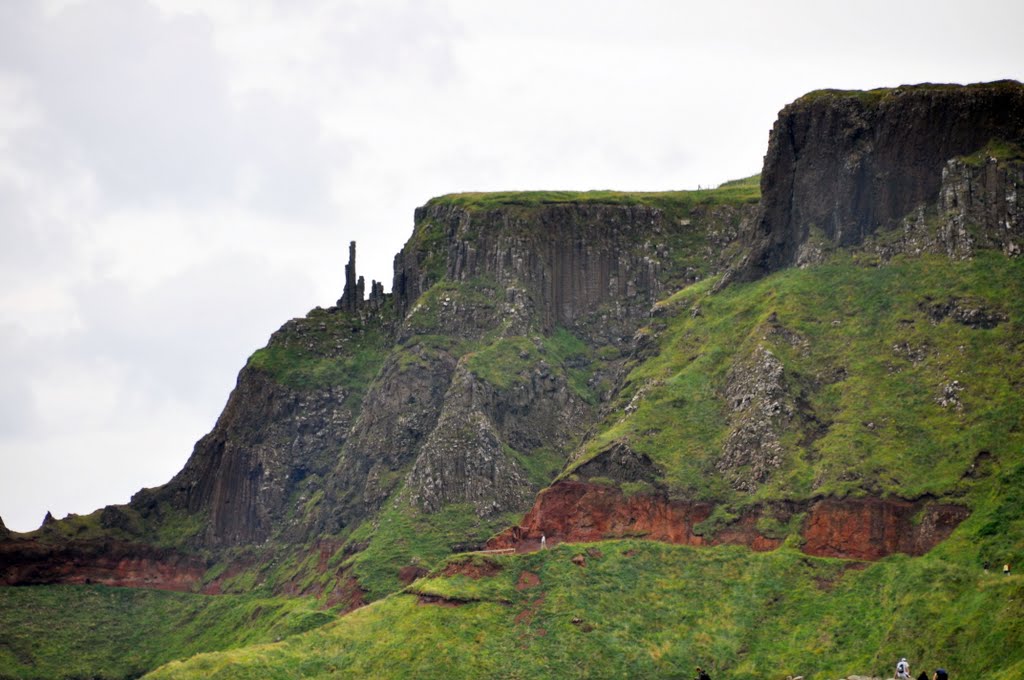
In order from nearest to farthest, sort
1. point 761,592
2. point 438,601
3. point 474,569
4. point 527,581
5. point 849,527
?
point 761,592, point 849,527, point 438,601, point 527,581, point 474,569

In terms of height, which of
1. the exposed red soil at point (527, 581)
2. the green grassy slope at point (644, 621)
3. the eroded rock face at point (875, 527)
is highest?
the eroded rock face at point (875, 527)

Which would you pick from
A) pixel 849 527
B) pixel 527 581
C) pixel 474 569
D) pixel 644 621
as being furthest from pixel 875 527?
pixel 474 569

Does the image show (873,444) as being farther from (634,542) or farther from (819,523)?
(634,542)

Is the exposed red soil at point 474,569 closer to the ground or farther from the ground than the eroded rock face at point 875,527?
closer to the ground

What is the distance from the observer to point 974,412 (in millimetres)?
193000

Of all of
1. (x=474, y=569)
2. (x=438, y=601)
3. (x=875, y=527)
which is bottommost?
(x=438, y=601)

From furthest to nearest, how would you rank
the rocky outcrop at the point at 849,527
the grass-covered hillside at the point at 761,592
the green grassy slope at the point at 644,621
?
the rocky outcrop at the point at 849,527
the grass-covered hillside at the point at 761,592
the green grassy slope at the point at 644,621

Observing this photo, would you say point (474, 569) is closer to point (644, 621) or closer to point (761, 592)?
point (644, 621)

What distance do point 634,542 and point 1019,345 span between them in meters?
37.3

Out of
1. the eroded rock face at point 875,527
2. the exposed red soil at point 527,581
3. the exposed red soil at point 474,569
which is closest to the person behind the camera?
the eroded rock face at point 875,527

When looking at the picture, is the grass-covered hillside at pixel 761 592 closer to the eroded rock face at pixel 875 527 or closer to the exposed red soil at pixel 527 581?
the exposed red soil at pixel 527 581

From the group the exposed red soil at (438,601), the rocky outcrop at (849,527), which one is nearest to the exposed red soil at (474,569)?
the exposed red soil at (438,601)

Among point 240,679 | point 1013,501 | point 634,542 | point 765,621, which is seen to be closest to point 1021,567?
point 1013,501

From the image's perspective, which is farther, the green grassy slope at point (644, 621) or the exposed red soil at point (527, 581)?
the exposed red soil at point (527, 581)
